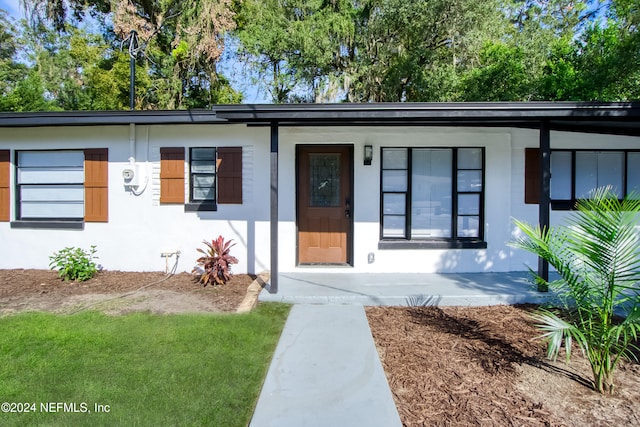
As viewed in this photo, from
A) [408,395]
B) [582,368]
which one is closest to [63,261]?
[408,395]

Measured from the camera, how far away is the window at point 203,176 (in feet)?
20.1

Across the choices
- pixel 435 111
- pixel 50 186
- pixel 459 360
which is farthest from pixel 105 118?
pixel 459 360

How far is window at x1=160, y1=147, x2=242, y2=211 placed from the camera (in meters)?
6.12

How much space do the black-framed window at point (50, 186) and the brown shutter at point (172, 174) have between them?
1.58 m

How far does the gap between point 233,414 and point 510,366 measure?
2.29 m

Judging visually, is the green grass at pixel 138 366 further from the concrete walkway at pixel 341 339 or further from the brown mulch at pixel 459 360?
the brown mulch at pixel 459 360

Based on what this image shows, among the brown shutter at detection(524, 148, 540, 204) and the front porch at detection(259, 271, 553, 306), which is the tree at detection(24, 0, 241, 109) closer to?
the front porch at detection(259, 271, 553, 306)

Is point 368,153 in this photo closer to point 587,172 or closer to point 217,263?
point 217,263

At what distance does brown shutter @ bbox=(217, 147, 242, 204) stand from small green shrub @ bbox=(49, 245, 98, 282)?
2.39 m

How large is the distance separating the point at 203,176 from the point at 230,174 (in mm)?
540

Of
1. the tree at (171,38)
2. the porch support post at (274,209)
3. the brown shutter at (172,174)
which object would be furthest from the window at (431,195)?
the tree at (171,38)

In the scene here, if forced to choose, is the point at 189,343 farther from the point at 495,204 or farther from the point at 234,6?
the point at 234,6

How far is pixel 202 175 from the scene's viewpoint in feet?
20.7

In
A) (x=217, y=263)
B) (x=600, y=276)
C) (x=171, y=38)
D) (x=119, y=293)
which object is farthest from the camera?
(x=171, y=38)
